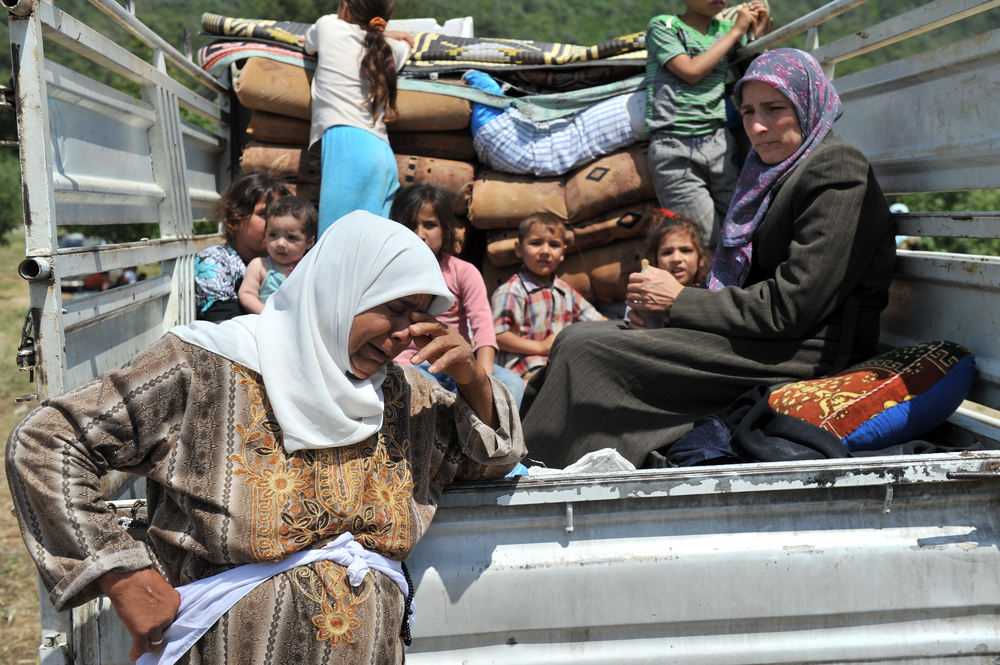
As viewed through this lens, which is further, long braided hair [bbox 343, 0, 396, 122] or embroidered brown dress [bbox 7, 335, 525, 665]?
long braided hair [bbox 343, 0, 396, 122]

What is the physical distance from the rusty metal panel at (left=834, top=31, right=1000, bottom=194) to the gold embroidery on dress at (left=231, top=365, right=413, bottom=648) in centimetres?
188

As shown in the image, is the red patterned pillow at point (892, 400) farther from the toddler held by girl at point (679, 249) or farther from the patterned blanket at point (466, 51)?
the patterned blanket at point (466, 51)

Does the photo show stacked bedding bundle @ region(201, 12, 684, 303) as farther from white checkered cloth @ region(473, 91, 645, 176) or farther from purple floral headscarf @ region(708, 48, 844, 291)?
purple floral headscarf @ region(708, 48, 844, 291)

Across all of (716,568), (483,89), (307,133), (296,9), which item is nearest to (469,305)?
(483,89)

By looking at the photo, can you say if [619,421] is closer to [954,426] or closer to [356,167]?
[954,426]

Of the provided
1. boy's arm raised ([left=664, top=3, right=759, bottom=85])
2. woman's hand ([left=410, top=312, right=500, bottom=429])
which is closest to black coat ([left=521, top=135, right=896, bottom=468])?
woman's hand ([left=410, top=312, right=500, bottom=429])

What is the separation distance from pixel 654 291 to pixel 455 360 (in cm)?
119

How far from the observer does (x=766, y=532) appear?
5.60ft

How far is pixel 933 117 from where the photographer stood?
235 centimetres

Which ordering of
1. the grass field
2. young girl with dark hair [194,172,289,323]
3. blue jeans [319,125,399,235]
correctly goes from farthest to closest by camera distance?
blue jeans [319,125,399,235] < young girl with dark hair [194,172,289,323] < the grass field

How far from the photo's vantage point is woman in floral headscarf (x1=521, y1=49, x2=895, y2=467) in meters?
2.26

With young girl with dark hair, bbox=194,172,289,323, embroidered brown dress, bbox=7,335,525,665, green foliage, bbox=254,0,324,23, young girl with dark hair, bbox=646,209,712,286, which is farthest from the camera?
green foliage, bbox=254,0,324,23

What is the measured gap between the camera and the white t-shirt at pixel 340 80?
3262mm

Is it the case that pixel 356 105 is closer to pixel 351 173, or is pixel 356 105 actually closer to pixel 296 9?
pixel 351 173
